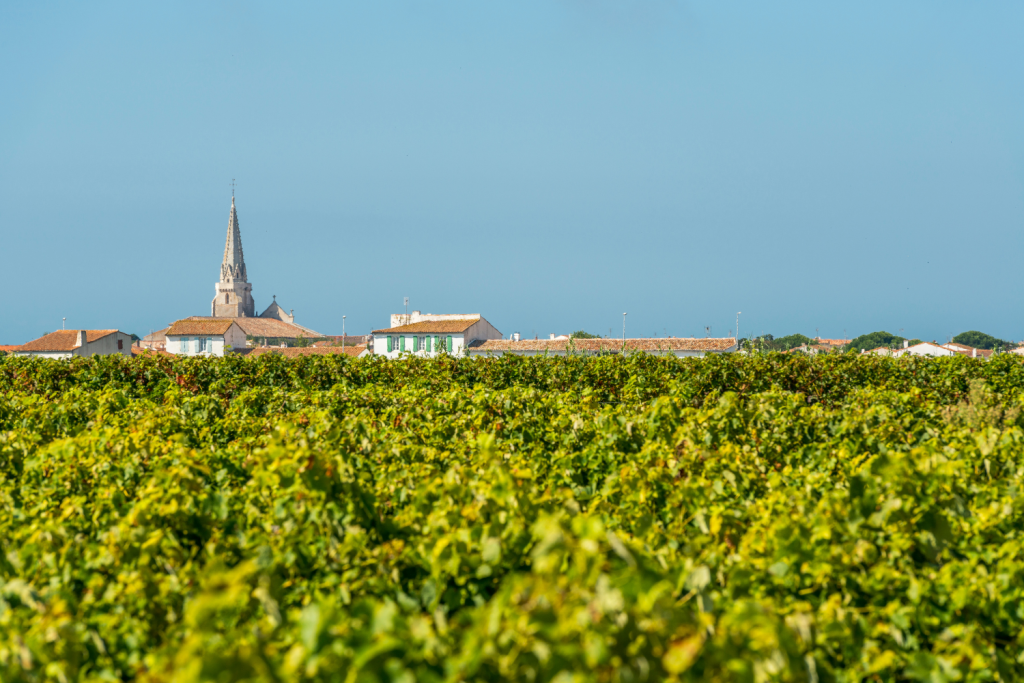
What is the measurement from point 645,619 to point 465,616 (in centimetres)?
69

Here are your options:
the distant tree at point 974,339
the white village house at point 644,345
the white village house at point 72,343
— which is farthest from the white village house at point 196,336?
the distant tree at point 974,339

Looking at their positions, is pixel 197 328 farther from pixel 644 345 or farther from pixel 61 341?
pixel 644 345

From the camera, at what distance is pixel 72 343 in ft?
183

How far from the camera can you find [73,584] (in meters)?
3.05

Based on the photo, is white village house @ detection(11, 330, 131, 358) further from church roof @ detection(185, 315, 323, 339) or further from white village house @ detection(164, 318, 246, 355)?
church roof @ detection(185, 315, 323, 339)

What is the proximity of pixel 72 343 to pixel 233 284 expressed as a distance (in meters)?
96.8

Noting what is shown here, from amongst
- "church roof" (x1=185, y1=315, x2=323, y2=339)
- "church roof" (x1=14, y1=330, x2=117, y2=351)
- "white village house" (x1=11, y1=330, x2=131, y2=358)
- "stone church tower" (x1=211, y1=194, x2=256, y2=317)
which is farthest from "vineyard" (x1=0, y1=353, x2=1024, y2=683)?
"stone church tower" (x1=211, y1=194, x2=256, y2=317)

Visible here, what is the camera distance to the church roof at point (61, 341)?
5600cm

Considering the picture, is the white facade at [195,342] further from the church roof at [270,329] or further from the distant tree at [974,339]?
the distant tree at [974,339]

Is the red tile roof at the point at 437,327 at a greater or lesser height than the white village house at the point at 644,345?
greater

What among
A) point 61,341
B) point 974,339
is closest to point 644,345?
point 61,341

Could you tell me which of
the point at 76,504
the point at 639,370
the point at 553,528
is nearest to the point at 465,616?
the point at 553,528

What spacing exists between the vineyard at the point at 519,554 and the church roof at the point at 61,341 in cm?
5745

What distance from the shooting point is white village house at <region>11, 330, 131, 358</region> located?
179ft
